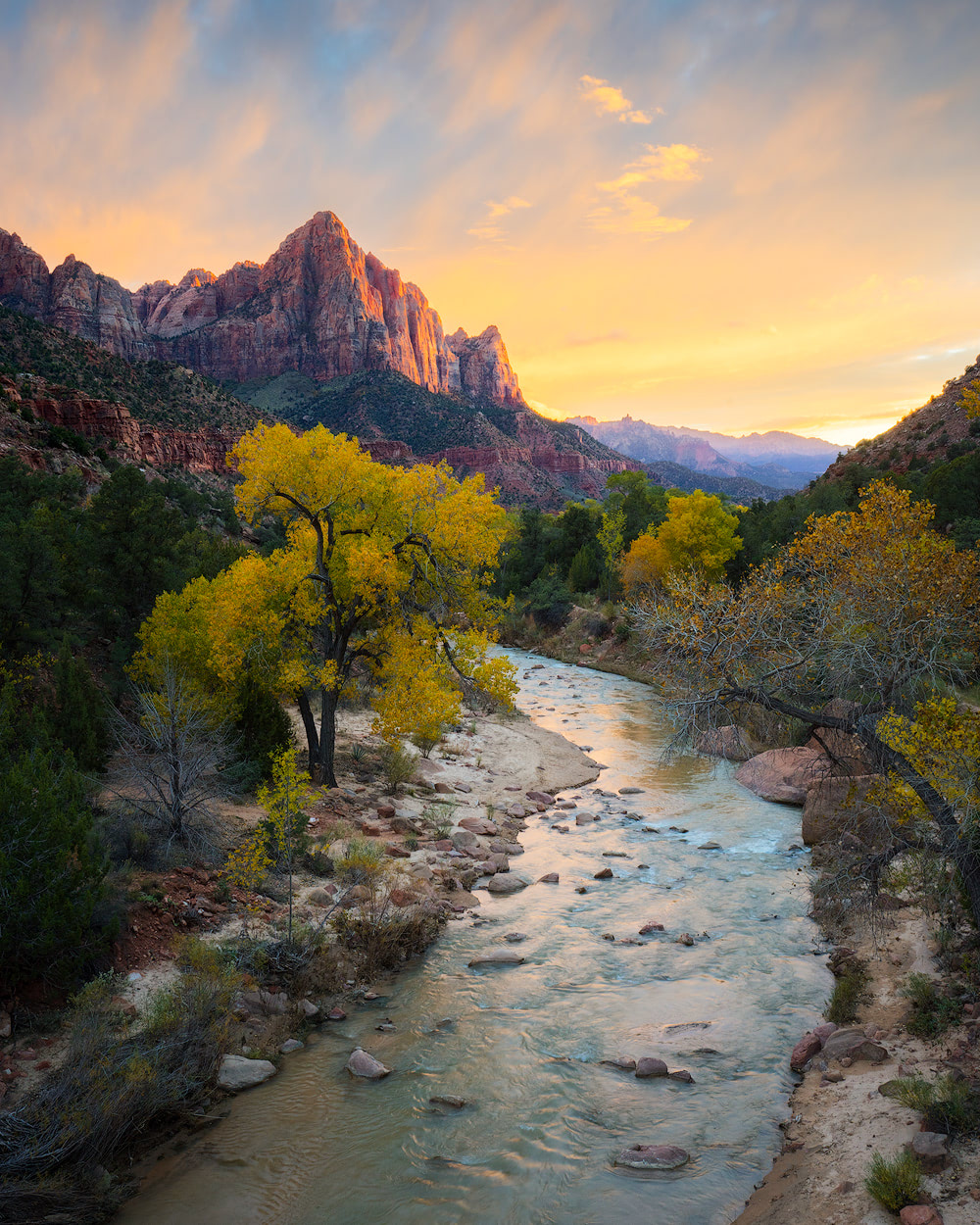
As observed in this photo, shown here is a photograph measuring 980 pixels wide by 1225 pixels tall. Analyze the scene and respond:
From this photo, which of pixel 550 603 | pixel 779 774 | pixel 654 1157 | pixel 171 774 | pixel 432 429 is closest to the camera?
pixel 654 1157

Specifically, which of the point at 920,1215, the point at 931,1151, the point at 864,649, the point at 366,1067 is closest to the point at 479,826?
the point at 366,1067

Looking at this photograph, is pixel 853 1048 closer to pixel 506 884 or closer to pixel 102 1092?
pixel 506 884

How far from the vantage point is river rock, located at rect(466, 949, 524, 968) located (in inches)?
411

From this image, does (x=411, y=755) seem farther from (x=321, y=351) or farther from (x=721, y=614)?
(x=321, y=351)

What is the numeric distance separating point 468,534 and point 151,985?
376 inches

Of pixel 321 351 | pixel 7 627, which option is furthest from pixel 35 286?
pixel 7 627

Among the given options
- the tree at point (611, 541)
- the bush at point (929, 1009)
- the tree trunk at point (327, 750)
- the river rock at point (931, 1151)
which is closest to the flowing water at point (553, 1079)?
the bush at point (929, 1009)

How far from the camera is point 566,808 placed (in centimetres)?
1817

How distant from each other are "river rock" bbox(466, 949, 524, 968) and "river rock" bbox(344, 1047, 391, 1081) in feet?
8.87

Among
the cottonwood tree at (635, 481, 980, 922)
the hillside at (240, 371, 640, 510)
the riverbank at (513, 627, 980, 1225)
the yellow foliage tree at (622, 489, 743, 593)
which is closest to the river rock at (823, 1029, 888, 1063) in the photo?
the riverbank at (513, 627, 980, 1225)

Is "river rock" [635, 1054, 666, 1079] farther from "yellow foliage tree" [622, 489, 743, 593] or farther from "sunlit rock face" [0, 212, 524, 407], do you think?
"sunlit rock face" [0, 212, 524, 407]

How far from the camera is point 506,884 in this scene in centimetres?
1309

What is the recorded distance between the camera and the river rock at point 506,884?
1303cm

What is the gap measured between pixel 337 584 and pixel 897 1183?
13.0m
